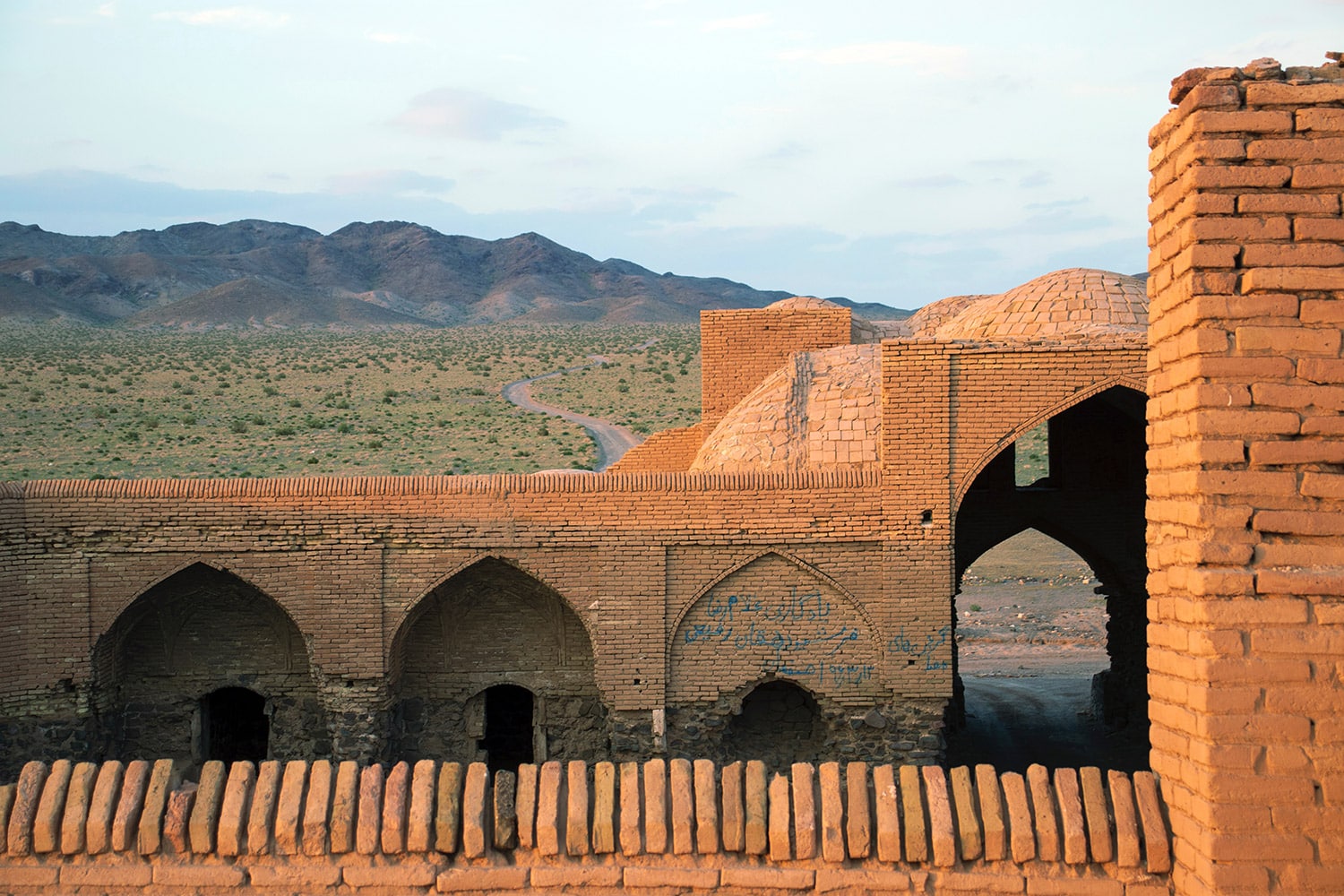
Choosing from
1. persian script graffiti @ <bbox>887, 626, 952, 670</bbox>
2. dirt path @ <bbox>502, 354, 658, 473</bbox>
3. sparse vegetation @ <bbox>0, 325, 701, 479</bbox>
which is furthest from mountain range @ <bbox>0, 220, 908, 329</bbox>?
persian script graffiti @ <bbox>887, 626, 952, 670</bbox>

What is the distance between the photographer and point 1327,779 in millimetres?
4039

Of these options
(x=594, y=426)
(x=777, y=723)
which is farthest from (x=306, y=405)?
(x=777, y=723)

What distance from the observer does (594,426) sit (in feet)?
140

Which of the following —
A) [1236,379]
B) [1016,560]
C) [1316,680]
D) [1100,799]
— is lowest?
[1016,560]

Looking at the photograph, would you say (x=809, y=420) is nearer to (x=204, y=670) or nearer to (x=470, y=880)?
(x=204, y=670)

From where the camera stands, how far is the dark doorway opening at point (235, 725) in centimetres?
1398

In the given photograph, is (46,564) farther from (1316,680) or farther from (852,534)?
(1316,680)

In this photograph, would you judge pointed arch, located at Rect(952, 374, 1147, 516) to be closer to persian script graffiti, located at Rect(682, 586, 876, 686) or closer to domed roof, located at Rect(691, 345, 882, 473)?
domed roof, located at Rect(691, 345, 882, 473)

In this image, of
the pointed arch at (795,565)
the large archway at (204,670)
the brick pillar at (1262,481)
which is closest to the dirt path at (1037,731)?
the pointed arch at (795,565)

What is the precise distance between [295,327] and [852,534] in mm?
84710

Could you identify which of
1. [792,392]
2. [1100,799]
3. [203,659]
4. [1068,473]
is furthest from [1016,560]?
[1100,799]

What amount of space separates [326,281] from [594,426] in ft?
287

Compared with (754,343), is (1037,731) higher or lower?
lower

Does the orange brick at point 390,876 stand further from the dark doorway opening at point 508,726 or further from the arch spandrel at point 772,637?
the dark doorway opening at point 508,726
